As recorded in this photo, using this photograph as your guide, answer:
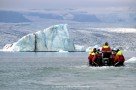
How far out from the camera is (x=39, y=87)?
180ft

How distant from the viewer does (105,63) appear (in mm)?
86500

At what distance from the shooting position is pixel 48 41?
188 metres

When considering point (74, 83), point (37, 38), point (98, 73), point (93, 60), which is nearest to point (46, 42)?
point (37, 38)

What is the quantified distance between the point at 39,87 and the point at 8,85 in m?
4.27

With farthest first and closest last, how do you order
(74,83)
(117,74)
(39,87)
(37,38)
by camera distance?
1. (37,38)
2. (117,74)
3. (74,83)
4. (39,87)

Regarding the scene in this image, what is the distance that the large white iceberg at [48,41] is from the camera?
611 ft

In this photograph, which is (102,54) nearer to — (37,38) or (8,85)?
(8,85)

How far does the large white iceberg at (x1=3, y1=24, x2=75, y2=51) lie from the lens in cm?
18612

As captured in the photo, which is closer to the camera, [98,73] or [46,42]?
[98,73]

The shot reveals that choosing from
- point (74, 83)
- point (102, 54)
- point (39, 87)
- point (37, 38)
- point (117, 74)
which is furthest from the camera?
point (37, 38)

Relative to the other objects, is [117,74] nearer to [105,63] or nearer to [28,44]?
[105,63]

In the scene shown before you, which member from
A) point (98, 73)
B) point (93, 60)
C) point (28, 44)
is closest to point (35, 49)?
point (28, 44)

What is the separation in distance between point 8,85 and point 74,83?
263 inches

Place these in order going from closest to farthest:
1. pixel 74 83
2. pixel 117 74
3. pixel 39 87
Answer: pixel 39 87 < pixel 74 83 < pixel 117 74
